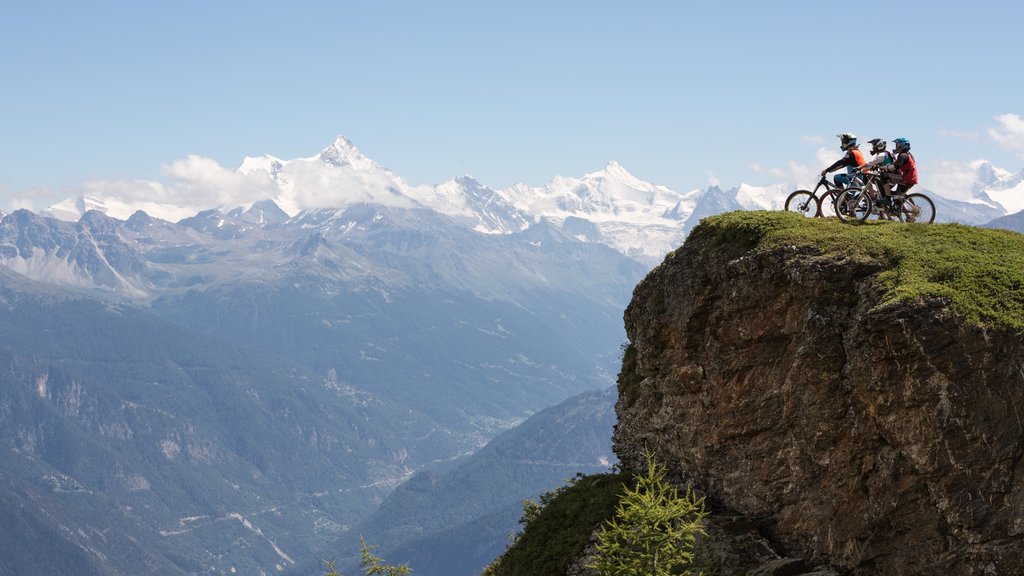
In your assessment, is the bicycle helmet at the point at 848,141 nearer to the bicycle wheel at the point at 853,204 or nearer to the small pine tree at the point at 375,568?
the bicycle wheel at the point at 853,204

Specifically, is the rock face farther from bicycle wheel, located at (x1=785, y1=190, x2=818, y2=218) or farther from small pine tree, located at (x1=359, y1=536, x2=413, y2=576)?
small pine tree, located at (x1=359, y1=536, x2=413, y2=576)

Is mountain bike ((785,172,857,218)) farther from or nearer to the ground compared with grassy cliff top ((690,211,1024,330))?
farther from the ground

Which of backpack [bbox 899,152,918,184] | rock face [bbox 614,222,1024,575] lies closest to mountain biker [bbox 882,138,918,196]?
backpack [bbox 899,152,918,184]

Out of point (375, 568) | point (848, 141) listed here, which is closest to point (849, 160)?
point (848, 141)

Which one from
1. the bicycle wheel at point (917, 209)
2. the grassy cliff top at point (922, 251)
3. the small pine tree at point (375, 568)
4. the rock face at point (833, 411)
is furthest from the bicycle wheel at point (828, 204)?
the small pine tree at point (375, 568)

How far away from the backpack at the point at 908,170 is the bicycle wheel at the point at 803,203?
10.2 ft

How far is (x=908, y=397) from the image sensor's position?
85.8 ft

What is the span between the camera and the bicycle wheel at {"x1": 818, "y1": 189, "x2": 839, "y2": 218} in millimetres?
36062

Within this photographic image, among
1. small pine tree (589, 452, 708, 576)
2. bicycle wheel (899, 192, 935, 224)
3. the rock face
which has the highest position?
bicycle wheel (899, 192, 935, 224)

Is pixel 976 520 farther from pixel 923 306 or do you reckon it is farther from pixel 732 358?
pixel 732 358

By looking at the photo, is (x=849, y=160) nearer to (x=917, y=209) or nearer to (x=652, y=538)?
(x=917, y=209)

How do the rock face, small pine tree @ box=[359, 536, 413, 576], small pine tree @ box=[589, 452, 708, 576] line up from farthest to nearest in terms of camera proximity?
small pine tree @ box=[359, 536, 413, 576] → small pine tree @ box=[589, 452, 708, 576] → the rock face

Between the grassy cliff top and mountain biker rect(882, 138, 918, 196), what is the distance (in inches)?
86.3

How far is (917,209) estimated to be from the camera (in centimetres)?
3588
